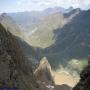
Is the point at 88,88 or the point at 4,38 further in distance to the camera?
the point at 4,38

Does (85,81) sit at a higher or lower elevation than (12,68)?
lower

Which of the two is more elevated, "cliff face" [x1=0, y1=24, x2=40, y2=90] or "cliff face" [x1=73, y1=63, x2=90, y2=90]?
"cliff face" [x1=0, y1=24, x2=40, y2=90]

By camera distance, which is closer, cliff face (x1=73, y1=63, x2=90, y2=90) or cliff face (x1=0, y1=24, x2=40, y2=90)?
cliff face (x1=73, y1=63, x2=90, y2=90)

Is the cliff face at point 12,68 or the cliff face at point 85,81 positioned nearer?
the cliff face at point 85,81

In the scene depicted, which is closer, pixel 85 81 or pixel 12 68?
pixel 85 81

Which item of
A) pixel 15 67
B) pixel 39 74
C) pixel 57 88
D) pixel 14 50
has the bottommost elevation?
pixel 15 67

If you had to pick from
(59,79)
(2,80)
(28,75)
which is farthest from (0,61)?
(59,79)

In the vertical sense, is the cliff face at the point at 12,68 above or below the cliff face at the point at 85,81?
above

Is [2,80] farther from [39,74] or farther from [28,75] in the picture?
[39,74]
